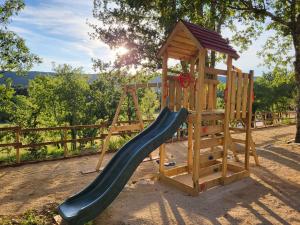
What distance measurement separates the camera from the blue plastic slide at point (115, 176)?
462cm

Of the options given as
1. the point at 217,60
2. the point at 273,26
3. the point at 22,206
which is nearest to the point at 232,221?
the point at 22,206

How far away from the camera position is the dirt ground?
534cm

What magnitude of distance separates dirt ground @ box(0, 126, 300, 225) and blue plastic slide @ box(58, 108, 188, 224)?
0.53 metres

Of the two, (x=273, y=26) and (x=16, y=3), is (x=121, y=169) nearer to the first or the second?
(x=16, y=3)

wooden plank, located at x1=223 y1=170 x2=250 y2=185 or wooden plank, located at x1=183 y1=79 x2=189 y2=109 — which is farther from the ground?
wooden plank, located at x1=183 y1=79 x2=189 y2=109

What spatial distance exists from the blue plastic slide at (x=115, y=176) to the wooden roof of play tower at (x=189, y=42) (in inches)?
64.0

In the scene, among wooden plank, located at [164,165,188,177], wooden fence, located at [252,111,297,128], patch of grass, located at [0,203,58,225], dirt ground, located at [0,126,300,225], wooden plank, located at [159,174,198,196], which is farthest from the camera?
wooden fence, located at [252,111,297,128]

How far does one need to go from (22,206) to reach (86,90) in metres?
26.5

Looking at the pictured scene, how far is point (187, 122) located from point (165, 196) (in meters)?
1.81

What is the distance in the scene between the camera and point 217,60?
17.2 m

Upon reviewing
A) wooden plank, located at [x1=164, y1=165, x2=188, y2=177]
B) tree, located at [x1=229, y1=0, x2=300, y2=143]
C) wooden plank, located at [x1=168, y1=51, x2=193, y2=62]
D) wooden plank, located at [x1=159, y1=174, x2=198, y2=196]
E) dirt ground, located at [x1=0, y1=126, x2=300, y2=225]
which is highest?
tree, located at [x1=229, y1=0, x2=300, y2=143]

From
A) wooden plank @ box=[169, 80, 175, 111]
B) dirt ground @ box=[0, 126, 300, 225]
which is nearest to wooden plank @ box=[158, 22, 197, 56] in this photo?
wooden plank @ box=[169, 80, 175, 111]

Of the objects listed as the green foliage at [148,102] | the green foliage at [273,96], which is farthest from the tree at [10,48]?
the green foliage at [273,96]

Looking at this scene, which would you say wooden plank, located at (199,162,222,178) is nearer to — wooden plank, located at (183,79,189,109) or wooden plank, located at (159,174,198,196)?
wooden plank, located at (159,174,198,196)
